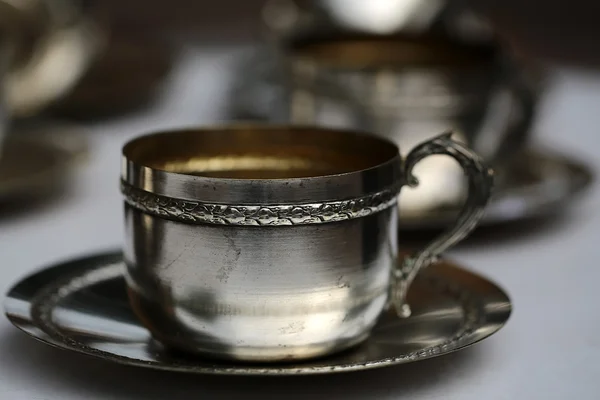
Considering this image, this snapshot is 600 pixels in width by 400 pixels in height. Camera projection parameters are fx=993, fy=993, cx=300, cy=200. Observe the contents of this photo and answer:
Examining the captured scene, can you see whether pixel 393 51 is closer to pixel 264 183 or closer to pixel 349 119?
pixel 349 119

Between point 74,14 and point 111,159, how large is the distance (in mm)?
269

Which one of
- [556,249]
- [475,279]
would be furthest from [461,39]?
[475,279]

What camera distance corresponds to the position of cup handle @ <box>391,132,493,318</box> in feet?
1.93

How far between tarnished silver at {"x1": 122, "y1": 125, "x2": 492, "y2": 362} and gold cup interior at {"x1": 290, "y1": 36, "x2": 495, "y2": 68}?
0.42m

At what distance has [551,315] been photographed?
692 mm

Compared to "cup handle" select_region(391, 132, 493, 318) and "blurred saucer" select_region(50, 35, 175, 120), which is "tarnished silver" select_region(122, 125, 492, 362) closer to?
"cup handle" select_region(391, 132, 493, 318)

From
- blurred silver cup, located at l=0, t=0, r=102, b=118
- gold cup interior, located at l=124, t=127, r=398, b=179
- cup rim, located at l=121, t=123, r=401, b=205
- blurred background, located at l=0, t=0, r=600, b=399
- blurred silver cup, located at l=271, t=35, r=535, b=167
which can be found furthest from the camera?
blurred silver cup, located at l=0, t=0, r=102, b=118

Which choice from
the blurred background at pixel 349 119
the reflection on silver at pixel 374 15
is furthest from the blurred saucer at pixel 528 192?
the reflection on silver at pixel 374 15

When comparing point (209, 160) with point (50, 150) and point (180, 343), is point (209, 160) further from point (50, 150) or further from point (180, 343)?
point (50, 150)

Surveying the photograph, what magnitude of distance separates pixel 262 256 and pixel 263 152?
0.53 ft

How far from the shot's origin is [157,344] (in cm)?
58

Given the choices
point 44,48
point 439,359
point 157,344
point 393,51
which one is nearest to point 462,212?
point 439,359

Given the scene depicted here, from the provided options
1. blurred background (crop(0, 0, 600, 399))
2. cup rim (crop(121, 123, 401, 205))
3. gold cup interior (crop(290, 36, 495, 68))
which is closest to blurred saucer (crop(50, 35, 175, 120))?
blurred background (crop(0, 0, 600, 399))

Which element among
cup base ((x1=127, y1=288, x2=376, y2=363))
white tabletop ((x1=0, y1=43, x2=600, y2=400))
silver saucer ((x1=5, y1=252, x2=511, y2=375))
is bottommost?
white tabletop ((x1=0, y1=43, x2=600, y2=400))
